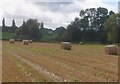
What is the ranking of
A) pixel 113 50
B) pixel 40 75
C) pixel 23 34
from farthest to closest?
pixel 23 34, pixel 113 50, pixel 40 75

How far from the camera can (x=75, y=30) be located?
88.1m

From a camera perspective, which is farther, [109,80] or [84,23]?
[84,23]

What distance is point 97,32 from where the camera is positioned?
8919 centimetres

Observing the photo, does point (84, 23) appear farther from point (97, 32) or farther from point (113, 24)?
point (113, 24)

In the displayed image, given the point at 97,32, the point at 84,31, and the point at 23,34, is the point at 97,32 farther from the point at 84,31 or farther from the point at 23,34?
the point at 23,34

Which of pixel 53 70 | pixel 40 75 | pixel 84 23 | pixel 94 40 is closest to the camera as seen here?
pixel 40 75

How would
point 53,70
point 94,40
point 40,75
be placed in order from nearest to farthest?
point 40,75
point 53,70
point 94,40

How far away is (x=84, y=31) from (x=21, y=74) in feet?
250

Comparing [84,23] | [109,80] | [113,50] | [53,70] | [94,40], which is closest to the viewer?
[109,80]

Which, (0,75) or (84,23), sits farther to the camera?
(84,23)

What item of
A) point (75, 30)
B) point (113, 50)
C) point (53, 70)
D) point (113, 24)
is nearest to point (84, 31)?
point (75, 30)

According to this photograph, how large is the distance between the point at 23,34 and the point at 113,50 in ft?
250

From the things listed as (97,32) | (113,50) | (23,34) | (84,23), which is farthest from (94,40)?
(113,50)

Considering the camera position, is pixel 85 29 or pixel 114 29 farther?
pixel 85 29
